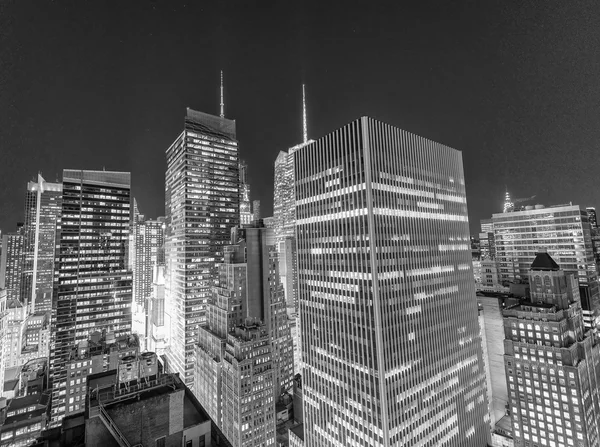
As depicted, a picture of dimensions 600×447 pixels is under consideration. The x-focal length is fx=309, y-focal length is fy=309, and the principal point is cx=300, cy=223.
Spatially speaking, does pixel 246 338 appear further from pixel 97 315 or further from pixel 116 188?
pixel 116 188

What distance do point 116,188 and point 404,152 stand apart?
16088 centimetres

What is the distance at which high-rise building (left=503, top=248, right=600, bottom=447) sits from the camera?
8662 cm

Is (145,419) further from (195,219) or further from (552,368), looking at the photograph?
(195,219)

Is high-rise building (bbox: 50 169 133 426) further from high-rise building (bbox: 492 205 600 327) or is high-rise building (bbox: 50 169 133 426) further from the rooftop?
high-rise building (bbox: 492 205 600 327)

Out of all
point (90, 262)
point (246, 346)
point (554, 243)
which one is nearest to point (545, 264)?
point (554, 243)


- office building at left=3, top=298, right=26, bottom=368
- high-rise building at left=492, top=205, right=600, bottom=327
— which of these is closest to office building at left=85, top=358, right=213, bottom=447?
high-rise building at left=492, top=205, right=600, bottom=327

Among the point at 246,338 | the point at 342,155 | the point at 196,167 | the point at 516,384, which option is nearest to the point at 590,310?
the point at 516,384

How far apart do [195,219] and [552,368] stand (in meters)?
164

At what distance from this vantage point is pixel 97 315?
518ft

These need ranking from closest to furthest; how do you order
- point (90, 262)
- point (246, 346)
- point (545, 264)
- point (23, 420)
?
1. point (23, 420)
2. point (246, 346)
3. point (545, 264)
4. point (90, 262)

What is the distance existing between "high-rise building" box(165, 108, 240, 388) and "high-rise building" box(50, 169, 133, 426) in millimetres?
25808

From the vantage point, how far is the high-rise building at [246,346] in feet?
331

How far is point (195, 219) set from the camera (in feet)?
576

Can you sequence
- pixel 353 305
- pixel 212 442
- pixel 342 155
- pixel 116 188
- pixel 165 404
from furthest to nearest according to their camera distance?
pixel 116 188 < pixel 342 155 < pixel 353 305 < pixel 212 442 < pixel 165 404
